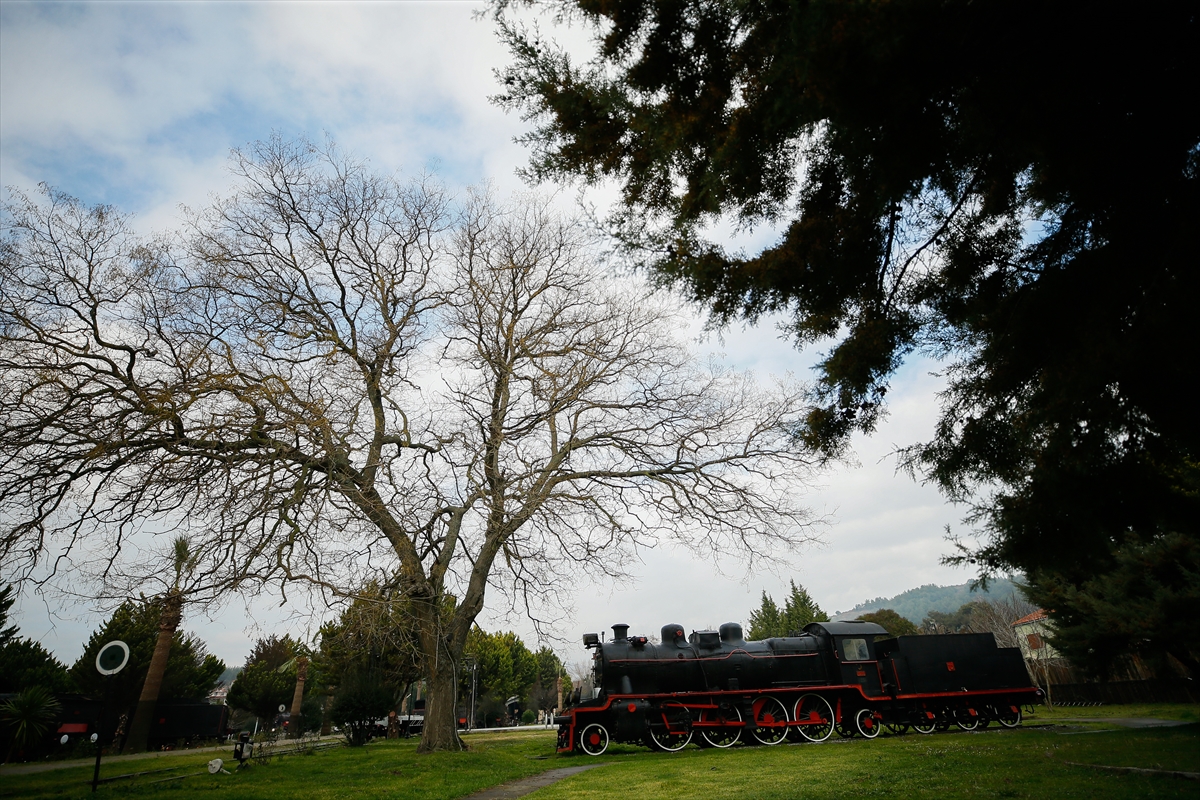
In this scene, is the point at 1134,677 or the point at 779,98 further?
the point at 1134,677

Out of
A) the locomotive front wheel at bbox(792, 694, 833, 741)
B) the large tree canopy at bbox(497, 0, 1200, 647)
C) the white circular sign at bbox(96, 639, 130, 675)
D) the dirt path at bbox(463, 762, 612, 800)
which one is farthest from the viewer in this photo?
the locomotive front wheel at bbox(792, 694, 833, 741)

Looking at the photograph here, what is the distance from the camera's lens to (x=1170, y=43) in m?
3.26

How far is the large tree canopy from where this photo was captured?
3.29m

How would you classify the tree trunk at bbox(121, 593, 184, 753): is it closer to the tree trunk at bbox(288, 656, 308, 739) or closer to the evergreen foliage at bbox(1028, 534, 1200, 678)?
the tree trunk at bbox(288, 656, 308, 739)

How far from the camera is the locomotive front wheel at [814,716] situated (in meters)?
14.8

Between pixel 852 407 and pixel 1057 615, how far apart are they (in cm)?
2436

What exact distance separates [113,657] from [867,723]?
15.8m

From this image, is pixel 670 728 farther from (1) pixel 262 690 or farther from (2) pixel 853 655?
(1) pixel 262 690

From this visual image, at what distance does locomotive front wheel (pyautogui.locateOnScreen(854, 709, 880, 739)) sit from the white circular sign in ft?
50.2

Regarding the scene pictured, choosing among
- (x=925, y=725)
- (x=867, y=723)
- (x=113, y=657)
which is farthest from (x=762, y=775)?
(x=925, y=725)

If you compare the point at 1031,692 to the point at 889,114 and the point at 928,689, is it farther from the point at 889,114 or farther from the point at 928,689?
the point at 889,114

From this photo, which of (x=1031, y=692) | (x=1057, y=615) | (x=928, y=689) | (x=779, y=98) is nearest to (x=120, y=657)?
(x=779, y=98)

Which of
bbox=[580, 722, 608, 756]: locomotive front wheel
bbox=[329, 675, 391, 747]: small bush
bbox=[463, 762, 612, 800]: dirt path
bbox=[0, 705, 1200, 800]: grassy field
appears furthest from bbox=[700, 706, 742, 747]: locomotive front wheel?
bbox=[329, 675, 391, 747]: small bush

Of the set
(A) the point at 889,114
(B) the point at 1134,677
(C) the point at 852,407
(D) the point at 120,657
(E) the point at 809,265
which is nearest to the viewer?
(A) the point at 889,114
